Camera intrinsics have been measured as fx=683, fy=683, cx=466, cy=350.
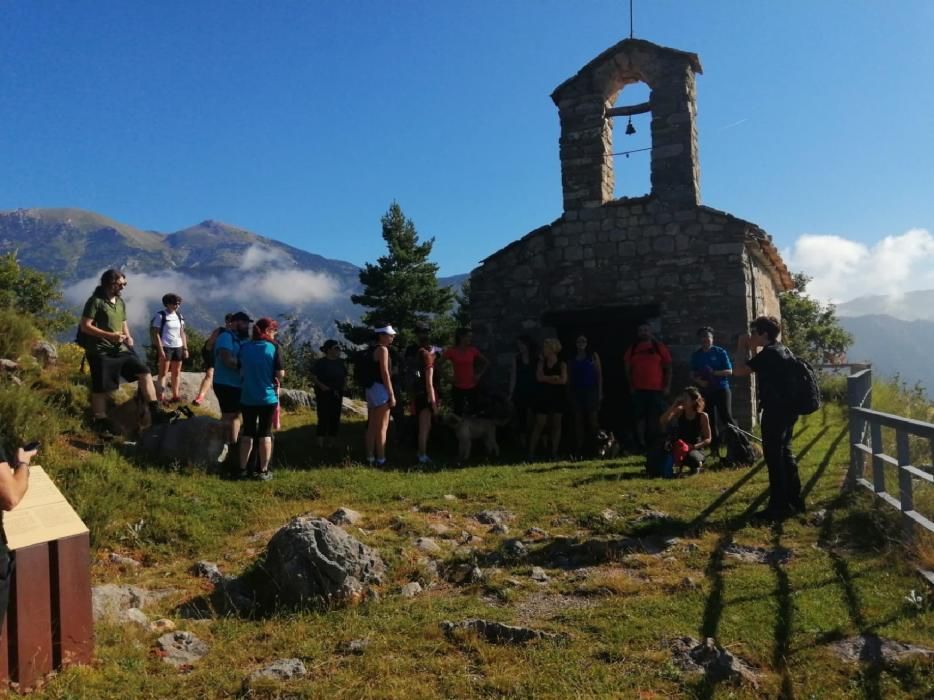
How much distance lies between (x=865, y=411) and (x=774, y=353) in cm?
95

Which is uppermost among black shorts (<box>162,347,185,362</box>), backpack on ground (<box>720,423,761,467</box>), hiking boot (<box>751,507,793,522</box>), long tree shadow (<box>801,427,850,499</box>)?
black shorts (<box>162,347,185,362</box>)

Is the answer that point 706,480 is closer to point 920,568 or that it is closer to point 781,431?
point 781,431

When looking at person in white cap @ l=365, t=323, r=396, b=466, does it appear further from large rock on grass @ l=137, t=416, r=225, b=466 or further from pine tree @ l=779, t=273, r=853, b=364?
pine tree @ l=779, t=273, r=853, b=364

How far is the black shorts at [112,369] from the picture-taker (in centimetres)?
751

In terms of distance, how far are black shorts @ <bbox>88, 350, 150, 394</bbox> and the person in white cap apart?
262 centimetres

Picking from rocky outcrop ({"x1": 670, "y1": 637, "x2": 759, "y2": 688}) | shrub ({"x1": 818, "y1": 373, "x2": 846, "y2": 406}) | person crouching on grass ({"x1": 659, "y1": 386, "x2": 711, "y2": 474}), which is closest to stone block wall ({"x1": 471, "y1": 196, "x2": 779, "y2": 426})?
person crouching on grass ({"x1": 659, "y1": 386, "x2": 711, "y2": 474})

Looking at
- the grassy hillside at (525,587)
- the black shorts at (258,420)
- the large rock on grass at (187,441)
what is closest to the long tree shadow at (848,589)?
the grassy hillside at (525,587)

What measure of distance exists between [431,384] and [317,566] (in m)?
4.65

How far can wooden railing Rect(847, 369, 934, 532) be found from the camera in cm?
475

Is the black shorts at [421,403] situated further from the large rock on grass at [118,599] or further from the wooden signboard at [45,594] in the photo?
the wooden signboard at [45,594]

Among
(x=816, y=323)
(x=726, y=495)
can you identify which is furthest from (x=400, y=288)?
(x=726, y=495)

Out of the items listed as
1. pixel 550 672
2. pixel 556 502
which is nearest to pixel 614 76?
pixel 556 502

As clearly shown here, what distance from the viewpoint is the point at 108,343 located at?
750 centimetres

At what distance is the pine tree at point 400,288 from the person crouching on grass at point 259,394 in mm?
30219
